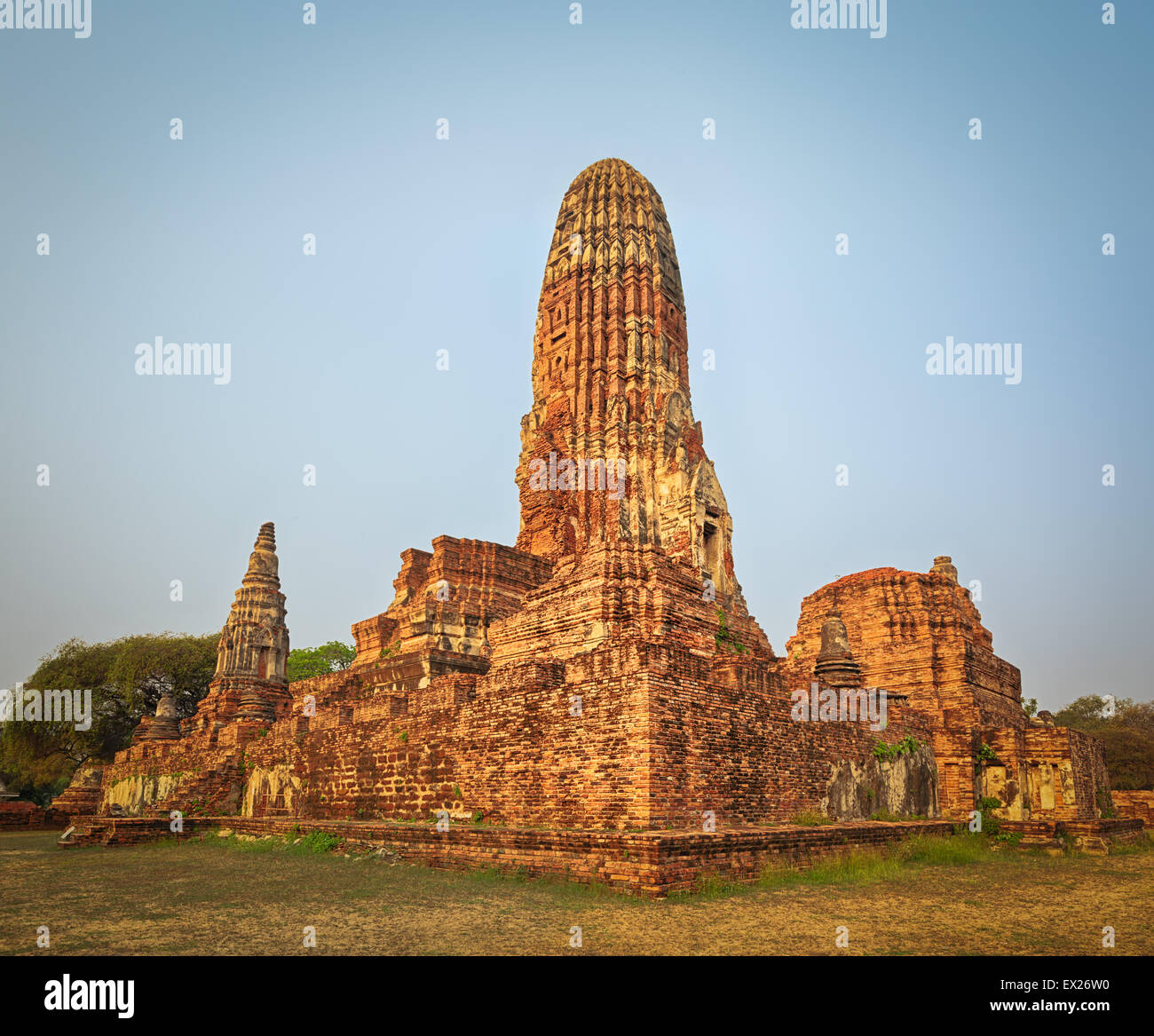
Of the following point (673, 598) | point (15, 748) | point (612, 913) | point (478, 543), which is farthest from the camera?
point (15, 748)

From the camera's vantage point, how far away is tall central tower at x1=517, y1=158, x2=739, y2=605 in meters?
23.3

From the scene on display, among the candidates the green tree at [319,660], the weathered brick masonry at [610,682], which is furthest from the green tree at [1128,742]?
the green tree at [319,660]

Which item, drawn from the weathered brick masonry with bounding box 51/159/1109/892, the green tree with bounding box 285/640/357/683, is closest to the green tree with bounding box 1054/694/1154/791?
the weathered brick masonry with bounding box 51/159/1109/892

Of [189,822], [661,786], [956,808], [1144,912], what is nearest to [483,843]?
[661,786]

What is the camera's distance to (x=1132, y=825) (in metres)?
17.3

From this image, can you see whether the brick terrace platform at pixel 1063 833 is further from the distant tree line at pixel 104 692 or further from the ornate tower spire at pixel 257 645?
the distant tree line at pixel 104 692

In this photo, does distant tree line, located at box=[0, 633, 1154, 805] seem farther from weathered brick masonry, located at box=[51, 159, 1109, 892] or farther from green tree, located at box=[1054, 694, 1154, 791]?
weathered brick masonry, located at box=[51, 159, 1109, 892]

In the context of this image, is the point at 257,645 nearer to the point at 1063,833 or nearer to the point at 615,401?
the point at 615,401

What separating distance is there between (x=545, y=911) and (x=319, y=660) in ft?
155

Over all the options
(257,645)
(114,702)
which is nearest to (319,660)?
(114,702)

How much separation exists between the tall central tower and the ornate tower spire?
9684mm

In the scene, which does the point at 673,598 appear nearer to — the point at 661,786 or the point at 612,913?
the point at 661,786

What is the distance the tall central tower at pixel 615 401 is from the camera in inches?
918
